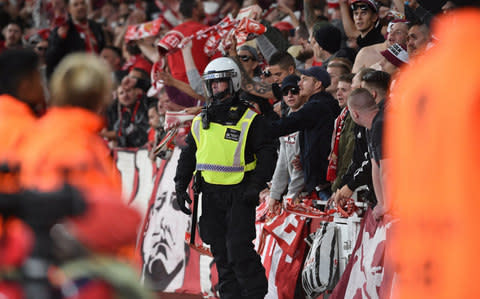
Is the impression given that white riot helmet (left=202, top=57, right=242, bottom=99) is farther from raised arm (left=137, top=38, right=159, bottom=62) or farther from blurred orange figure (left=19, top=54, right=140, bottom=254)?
raised arm (left=137, top=38, right=159, bottom=62)

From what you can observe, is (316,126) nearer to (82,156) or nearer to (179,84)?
(179,84)

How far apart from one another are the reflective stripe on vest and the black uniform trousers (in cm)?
14

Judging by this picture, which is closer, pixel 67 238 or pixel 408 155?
pixel 408 155

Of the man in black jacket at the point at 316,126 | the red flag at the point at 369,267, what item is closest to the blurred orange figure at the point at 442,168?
the red flag at the point at 369,267

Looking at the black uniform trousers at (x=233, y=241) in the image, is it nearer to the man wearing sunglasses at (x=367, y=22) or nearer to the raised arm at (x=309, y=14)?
the man wearing sunglasses at (x=367, y=22)

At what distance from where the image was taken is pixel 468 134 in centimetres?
329

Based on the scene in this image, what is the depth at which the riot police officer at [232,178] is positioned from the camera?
8844mm

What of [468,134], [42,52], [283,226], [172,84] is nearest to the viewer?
[468,134]

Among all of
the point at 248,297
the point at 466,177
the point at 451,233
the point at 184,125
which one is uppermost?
the point at 466,177

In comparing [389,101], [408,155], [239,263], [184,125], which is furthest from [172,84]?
[408,155]

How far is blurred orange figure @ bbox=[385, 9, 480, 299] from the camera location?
3.30 metres

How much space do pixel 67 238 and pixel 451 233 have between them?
1.80m

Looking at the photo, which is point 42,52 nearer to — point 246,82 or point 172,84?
point 172,84

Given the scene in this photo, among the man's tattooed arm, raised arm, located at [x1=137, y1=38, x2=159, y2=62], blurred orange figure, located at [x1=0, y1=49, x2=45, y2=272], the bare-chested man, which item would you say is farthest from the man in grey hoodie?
raised arm, located at [x1=137, y1=38, x2=159, y2=62]
